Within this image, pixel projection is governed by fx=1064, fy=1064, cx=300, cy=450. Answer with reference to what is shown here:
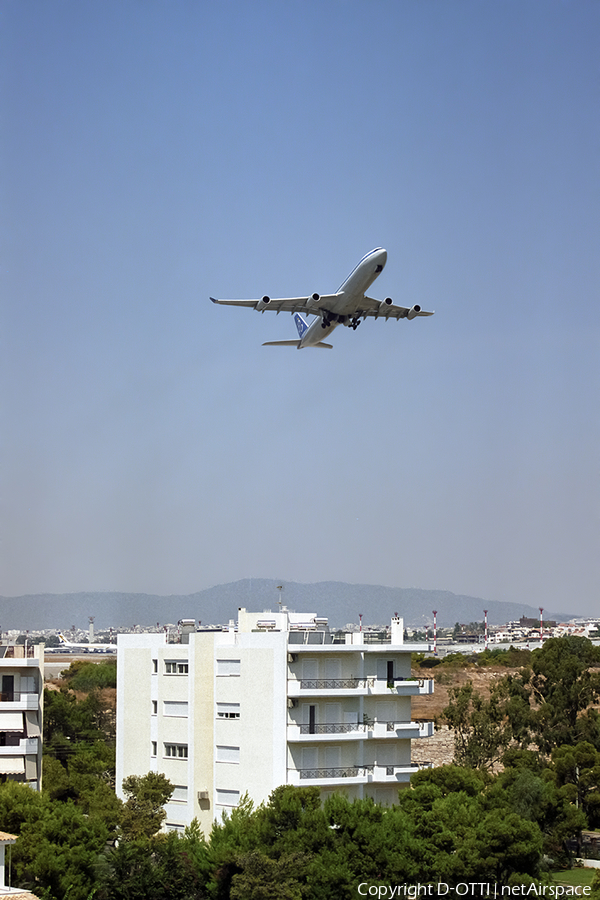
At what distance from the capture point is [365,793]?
166 ft

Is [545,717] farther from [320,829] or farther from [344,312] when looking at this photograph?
[320,829]

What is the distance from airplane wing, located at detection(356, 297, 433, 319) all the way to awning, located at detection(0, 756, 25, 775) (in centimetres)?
3118

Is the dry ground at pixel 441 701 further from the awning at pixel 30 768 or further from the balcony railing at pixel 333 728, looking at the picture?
the awning at pixel 30 768

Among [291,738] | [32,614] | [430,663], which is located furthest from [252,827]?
[32,614]

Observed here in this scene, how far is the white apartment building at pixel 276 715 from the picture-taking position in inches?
1957

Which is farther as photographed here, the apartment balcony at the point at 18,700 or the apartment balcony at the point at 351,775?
the apartment balcony at the point at 18,700

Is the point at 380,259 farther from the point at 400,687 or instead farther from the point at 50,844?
the point at 50,844

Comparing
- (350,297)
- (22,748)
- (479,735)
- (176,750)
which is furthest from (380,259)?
(479,735)

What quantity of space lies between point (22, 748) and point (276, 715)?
44.5 ft

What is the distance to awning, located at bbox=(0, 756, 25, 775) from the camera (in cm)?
5297

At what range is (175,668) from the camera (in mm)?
54812

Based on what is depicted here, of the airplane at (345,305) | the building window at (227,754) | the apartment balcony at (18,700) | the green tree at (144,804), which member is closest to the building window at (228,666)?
the building window at (227,754)

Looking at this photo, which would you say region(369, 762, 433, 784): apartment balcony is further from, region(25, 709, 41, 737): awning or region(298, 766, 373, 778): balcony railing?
region(25, 709, 41, 737): awning

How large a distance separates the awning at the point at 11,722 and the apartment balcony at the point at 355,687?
14.5 meters
